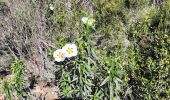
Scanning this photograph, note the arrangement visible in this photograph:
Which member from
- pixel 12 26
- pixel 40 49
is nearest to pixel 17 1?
pixel 12 26

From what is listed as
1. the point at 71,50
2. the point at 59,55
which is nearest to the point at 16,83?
the point at 59,55

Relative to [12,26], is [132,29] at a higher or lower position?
lower

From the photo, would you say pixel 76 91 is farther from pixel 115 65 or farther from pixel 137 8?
pixel 137 8

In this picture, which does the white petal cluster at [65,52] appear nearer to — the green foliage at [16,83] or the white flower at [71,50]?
Result: the white flower at [71,50]

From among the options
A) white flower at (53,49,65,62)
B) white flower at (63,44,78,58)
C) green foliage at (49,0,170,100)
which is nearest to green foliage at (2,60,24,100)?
green foliage at (49,0,170,100)

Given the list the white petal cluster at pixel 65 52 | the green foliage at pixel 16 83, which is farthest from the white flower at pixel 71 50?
the green foliage at pixel 16 83
